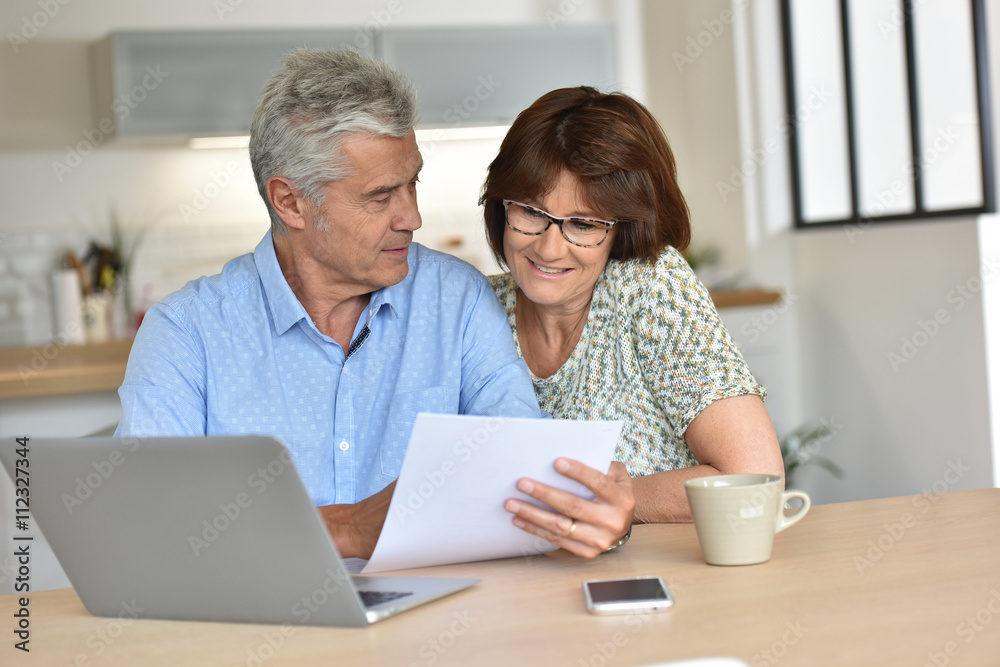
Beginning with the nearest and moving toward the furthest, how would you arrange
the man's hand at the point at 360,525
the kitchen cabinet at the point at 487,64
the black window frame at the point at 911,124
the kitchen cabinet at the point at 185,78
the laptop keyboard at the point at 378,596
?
the laptop keyboard at the point at 378,596, the man's hand at the point at 360,525, the black window frame at the point at 911,124, the kitchen cabinet at the point at 185,78, the kitchen cabinet at the point at 487,64

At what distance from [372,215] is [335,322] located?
20 cm

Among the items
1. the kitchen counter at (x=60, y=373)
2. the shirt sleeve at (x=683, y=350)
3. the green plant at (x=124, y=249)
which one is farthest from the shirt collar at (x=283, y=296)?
the green plant at (x=124, y=249)

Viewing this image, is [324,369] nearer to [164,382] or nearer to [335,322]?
[335,322]

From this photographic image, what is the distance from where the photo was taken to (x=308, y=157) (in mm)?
1564

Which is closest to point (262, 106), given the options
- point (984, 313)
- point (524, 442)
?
point (524, 442)

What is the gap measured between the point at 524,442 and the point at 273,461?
0.27 meters

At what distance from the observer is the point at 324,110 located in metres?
1.54

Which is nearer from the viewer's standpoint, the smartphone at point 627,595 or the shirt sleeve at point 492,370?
the smartphone at point 627,595

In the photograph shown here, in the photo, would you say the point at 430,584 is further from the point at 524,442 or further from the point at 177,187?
the point at 177,187

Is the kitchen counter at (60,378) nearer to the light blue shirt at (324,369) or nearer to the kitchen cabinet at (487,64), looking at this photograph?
the light blue shirt at (324,369)

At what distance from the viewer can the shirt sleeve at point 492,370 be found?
1.54 m

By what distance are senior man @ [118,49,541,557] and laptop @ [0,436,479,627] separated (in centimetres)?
46

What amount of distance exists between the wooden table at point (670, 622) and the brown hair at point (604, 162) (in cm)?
61

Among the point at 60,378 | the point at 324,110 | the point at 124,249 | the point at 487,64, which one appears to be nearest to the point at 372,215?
the point at 324,110
